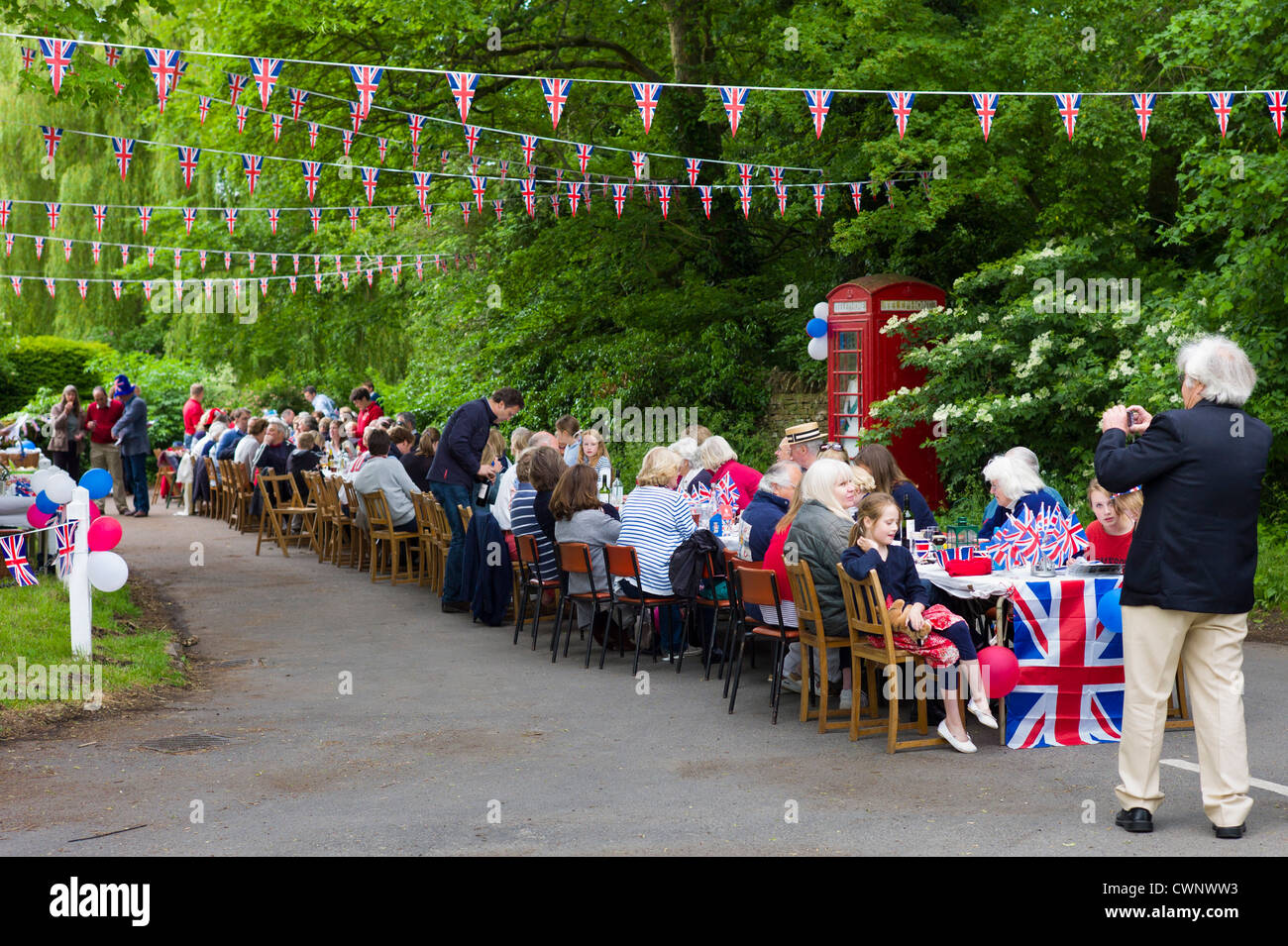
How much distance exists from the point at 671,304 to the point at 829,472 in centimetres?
1223

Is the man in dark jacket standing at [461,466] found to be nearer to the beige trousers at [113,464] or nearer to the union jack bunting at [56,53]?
the union jack bunting at [56,53]

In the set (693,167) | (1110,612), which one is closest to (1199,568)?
(1110,612)

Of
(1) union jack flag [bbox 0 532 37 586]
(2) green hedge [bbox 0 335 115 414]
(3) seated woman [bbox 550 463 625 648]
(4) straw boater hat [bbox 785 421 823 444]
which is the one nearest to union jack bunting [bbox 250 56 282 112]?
(1) union jack flag [bbox 0 532 37 586]

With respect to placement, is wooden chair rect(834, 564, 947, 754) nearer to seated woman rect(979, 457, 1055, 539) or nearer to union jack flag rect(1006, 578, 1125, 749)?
union jack flag rect(1006, 578, 1125, 749)

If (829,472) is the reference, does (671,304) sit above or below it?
above

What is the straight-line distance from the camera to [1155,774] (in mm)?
5469

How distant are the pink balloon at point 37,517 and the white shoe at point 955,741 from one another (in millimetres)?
7242

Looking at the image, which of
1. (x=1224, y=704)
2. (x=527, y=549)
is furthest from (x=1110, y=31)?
(x=1224, y=704)

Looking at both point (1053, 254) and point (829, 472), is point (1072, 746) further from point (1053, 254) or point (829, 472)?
point (1053, 254)

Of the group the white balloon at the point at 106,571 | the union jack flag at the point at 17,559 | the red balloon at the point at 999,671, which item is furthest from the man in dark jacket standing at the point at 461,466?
the red balloon at the point at 999,671

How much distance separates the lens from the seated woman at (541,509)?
33.8ft

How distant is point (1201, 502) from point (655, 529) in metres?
4.54

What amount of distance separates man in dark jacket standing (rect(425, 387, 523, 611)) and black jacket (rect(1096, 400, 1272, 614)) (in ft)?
24.4

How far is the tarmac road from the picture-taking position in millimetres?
5445
